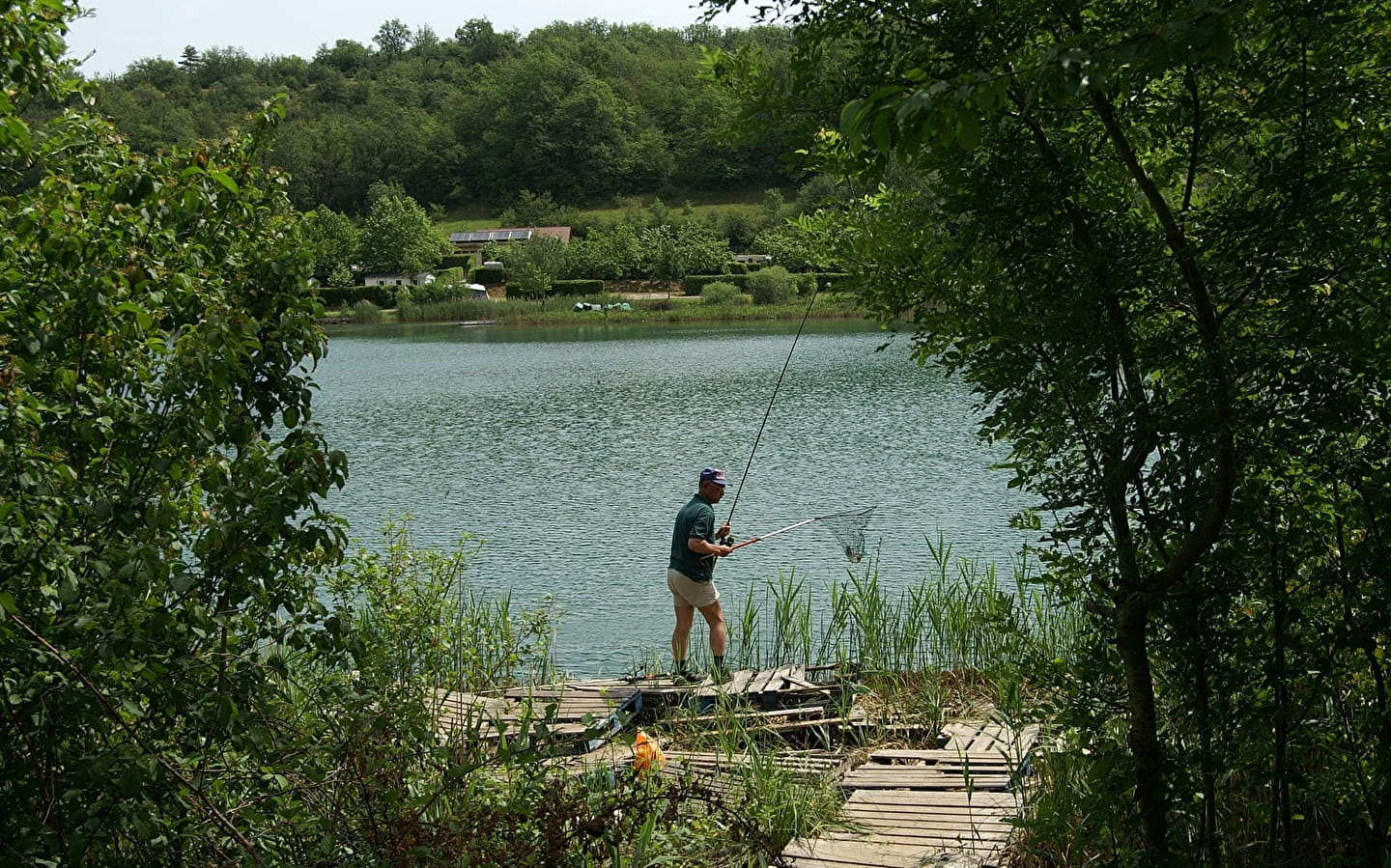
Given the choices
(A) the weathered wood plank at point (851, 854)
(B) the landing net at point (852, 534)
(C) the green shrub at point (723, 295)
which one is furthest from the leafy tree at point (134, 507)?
(C) the green shrub at point (723, 295)

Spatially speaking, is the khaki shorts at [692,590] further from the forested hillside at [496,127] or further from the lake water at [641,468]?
the forested hillside at [496,127]

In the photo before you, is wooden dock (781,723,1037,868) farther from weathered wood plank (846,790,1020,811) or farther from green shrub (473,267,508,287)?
green shrub (473,267,508,287)

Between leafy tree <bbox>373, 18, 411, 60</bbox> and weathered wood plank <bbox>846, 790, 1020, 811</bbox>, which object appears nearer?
weathered wood plank <bbox>846, 790, 1020, 811</bbox>

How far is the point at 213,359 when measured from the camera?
3057 mm

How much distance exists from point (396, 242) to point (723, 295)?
1354 inches

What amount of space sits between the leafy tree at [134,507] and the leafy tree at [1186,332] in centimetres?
166

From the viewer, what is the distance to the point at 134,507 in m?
2.93

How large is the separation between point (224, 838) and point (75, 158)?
236cm

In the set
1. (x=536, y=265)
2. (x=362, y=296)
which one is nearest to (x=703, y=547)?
(x=362, y=296)

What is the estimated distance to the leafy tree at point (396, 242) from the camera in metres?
89.7

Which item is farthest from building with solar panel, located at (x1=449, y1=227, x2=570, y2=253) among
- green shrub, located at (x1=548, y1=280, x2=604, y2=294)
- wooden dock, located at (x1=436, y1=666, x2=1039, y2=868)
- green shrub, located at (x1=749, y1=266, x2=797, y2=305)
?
wooden dock, located at (x1=436, y1=666, x2=1039, y2=868)

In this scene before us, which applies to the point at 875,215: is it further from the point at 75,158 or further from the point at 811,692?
the point at 811,692

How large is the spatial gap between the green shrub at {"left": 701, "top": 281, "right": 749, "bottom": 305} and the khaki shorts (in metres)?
56.8

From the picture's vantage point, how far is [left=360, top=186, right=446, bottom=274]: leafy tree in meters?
89.7
